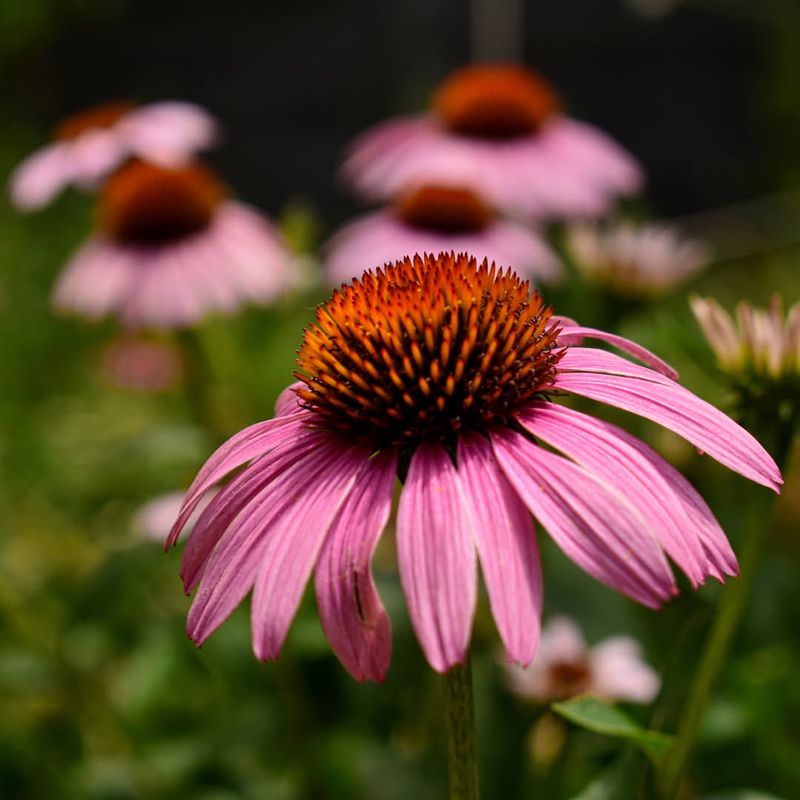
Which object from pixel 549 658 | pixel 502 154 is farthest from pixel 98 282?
pixel 549 658

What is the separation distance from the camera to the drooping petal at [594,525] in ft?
1.33

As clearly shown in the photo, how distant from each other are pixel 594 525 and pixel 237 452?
→ 0.61 ft

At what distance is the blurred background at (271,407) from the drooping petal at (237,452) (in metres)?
0.26

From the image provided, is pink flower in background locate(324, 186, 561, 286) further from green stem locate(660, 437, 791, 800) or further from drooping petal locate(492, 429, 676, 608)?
drooping petal locate(492, 429, 676, 608)

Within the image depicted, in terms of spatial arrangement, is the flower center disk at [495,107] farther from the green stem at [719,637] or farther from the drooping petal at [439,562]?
the drooping petal at [439,562]

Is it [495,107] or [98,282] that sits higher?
[495,107]

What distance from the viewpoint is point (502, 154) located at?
1.43m

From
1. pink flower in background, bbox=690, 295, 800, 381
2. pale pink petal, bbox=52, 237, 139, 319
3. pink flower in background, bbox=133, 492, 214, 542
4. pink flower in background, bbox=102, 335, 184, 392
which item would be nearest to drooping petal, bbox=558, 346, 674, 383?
pink flower in background, bbox=690, 295, 800, 381

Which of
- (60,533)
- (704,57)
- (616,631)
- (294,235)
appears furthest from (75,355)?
(704,57)

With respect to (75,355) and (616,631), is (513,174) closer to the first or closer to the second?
(616,631)

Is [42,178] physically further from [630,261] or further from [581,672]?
[581,672]

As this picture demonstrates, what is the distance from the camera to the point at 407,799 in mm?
893

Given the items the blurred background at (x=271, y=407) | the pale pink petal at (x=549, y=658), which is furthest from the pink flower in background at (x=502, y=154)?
the pale pink petal at (x=549, y=658)

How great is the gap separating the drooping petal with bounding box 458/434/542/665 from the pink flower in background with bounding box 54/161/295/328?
0.77 m
